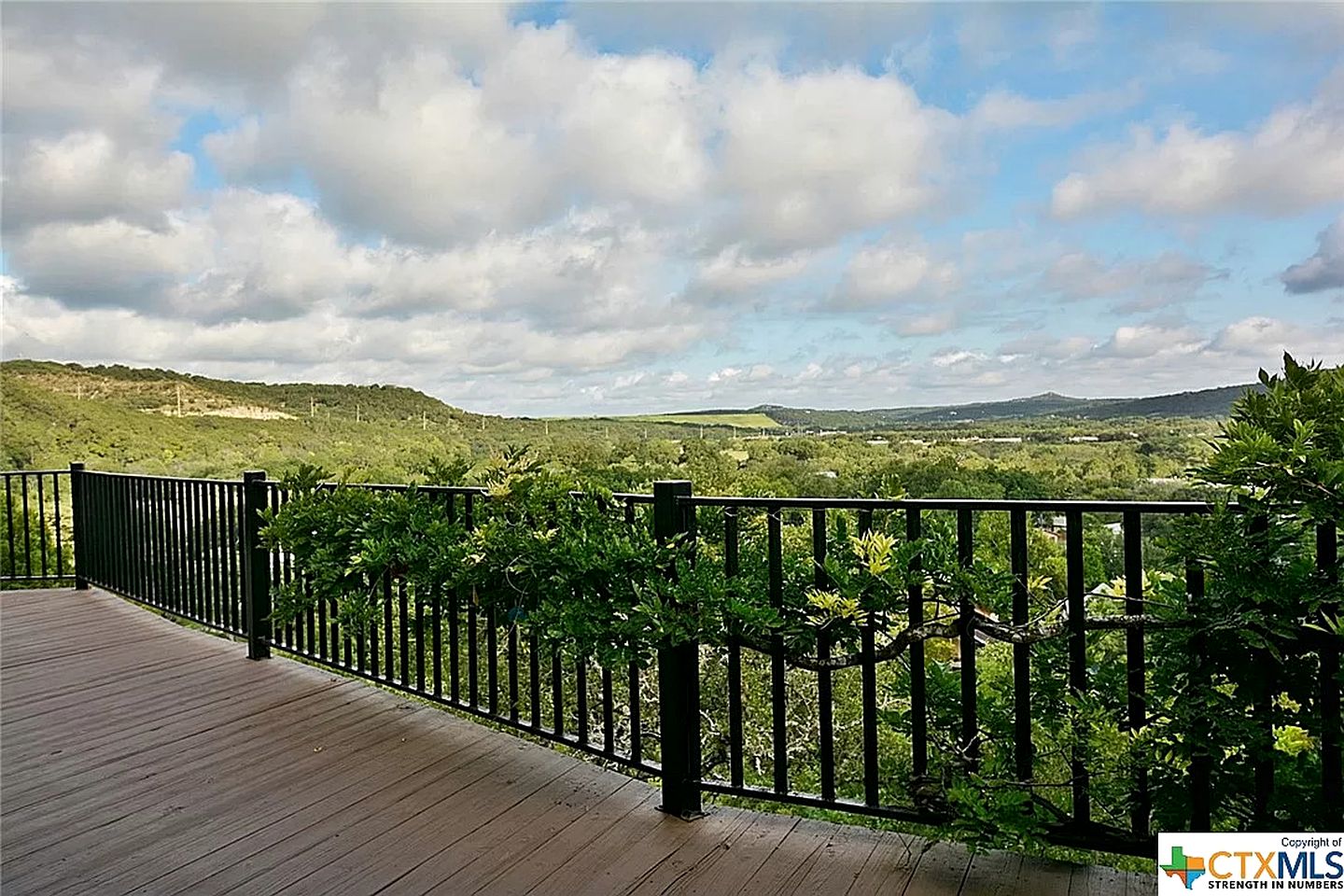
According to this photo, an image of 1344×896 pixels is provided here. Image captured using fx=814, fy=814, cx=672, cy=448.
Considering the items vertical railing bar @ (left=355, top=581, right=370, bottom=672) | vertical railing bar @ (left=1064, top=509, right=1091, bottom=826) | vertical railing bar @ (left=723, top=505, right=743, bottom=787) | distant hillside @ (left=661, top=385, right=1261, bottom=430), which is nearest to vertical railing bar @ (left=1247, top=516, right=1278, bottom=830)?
vertical railing bar @ (left=1064, top=509, right=1091, bottom=826)

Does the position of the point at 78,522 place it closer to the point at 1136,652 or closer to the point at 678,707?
the point at 678,707

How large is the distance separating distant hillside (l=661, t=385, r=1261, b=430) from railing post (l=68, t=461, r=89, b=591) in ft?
43.5

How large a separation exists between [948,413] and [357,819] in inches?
705

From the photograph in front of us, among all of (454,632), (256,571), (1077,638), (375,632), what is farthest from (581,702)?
(256,571)

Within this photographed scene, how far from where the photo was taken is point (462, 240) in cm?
2381

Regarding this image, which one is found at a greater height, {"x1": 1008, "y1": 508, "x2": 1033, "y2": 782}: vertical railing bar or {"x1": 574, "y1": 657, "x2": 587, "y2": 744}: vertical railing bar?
{"x1": 1008, "y1": 508, "x2": 1033, "y2": 782}: vertical railing bar

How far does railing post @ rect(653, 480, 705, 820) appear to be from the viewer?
7.45 feet

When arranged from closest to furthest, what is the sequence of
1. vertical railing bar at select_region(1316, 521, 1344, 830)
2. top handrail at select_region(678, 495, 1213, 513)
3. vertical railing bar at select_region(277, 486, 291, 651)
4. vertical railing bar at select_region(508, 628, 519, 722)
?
vertical railing bar at select_region(1316, 521, 1344, 830) < top handrail at select_region(678, 495, 1213, 513) < vertical railing bar at select_region(508, 628, 519, 722) < vertical railing bar at select_region(277, 486, 291, 651)

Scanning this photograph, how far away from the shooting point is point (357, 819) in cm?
227

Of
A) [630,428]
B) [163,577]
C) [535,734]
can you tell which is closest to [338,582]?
[535,734]

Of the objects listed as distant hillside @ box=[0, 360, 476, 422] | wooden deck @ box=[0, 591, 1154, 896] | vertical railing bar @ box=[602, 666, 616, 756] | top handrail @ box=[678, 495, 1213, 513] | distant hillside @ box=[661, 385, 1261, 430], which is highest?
distant hillside @ box=[0, 360, 476, 422]

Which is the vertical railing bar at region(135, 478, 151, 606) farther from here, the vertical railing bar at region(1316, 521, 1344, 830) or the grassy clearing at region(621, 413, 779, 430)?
the grassy clearing at region(621, 413, 779, 430)

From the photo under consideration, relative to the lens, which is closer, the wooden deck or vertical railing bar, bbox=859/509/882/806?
the wooden deck

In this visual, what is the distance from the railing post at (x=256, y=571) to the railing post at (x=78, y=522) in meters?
2.78
